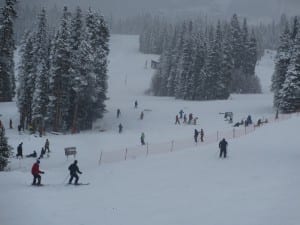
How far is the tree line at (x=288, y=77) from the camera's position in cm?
5525

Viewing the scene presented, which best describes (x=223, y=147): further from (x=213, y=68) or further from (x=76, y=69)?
(x=213, y=68)

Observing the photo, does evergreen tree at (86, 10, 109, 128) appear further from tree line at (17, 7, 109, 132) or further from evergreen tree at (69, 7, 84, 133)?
evergreen tree at (69, 7, 84, 133)

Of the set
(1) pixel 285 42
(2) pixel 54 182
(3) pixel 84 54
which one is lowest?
(2) pixel 54 182

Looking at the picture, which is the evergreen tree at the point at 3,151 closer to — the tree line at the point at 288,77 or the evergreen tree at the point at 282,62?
the tree line at the point at 288,77

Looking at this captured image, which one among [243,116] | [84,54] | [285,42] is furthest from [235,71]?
[84,54]

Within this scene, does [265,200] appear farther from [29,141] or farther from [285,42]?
[285,42]

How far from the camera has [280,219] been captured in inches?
615

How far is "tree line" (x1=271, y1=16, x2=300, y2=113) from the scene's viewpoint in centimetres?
5525

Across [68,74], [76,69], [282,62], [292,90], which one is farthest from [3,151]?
[282,62]

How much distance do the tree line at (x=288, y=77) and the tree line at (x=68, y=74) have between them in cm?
2387

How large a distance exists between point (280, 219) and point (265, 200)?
10.1 feet

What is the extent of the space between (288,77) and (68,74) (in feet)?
94.5

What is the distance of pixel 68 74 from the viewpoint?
50.8 meters

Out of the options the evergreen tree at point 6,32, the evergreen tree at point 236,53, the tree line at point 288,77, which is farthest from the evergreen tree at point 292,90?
the evergreen tree at point 236,53
